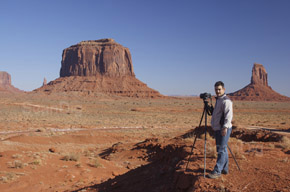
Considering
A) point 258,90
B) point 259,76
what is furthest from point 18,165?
point 259,76

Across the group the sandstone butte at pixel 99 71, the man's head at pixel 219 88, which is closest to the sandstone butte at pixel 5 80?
the sandstone butte at pixel 99 71

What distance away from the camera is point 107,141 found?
54.6ft

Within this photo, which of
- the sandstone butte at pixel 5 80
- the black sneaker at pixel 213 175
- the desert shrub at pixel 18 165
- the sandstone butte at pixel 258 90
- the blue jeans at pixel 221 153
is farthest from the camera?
the sandstone butte at pixel 5 80

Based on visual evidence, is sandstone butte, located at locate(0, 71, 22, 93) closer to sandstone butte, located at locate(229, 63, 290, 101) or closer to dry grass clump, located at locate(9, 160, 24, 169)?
sandstone butte, located at locate(229, 63, 290, 101)

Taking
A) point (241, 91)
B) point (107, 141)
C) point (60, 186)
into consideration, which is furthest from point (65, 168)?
point (241, 91)

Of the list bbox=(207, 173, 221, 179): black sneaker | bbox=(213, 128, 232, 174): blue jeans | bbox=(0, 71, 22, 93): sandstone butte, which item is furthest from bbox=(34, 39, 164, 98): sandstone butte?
bbox=(207, 173, 221, 179): black sneaker

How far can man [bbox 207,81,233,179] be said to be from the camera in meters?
4.01

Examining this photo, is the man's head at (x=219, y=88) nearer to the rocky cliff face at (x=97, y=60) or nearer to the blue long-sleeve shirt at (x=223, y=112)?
the blue long-sleeve shirt at (x=223, y=112)

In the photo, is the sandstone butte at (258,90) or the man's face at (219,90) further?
the sandstone butte at (258,90)

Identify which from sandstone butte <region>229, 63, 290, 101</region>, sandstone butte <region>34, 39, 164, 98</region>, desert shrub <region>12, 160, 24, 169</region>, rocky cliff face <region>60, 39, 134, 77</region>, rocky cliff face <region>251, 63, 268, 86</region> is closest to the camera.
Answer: desert shrub <region>12, 160, 24, 169</region>

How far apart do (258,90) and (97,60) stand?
90591mm

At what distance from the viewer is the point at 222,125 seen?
4.12 meters

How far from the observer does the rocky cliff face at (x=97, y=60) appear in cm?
11294

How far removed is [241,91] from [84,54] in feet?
302
